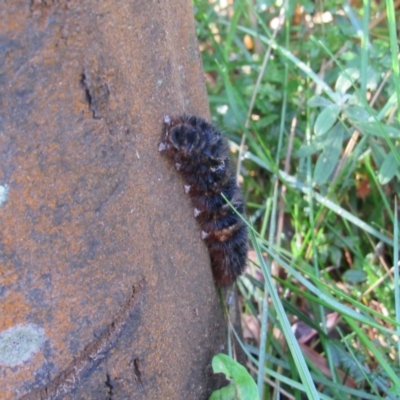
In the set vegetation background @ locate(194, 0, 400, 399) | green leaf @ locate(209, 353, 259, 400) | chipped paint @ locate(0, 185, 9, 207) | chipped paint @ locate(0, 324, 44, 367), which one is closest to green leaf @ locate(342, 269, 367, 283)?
vegetation background @ locate(194, 0, 400, 399)

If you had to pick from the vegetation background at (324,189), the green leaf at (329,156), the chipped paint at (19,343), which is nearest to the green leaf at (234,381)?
the vegetation background at (324,189)

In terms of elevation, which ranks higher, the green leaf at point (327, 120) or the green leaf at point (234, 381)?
the green leaf at point (327, 120)

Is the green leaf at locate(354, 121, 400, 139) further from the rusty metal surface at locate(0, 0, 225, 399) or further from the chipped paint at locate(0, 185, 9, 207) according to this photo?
the chipped paint at locate(0, 185, 9, 207)

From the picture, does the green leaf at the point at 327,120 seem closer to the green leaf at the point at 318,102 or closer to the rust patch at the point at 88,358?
the green leaf at the point at 318,102

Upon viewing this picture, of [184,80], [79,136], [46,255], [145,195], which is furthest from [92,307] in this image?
[184,80]

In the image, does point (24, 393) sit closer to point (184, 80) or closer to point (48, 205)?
point (48, 205)

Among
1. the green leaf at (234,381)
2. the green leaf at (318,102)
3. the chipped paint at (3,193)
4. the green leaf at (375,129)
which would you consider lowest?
the green leaf at (234,381)
